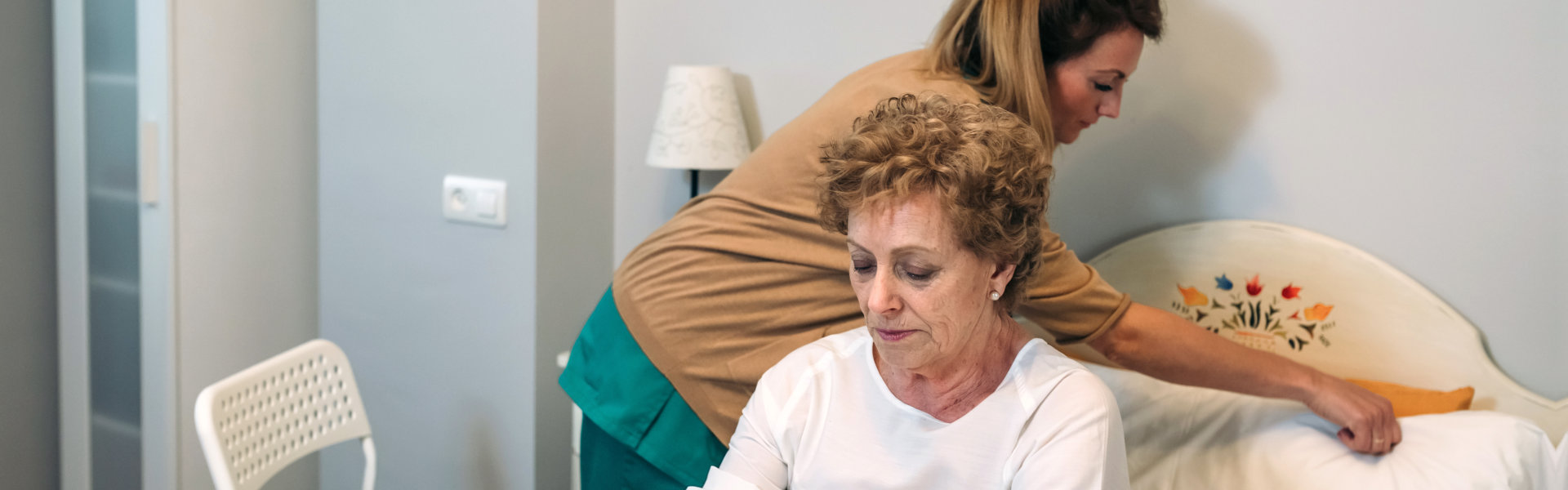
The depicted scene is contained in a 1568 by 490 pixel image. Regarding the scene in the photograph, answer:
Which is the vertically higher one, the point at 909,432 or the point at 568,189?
the point at 568,189

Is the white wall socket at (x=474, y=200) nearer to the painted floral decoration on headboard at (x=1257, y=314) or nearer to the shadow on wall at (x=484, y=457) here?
the shadow on wall at (x=484, y=457)

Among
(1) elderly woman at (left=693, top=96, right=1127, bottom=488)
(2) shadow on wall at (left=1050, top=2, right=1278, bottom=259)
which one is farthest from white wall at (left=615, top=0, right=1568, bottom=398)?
(1) elderly woman at (left=693, top=96, right=1127, bottom=488)

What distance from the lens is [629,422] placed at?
148cm

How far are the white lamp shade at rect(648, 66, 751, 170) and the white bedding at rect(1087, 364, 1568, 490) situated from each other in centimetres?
82

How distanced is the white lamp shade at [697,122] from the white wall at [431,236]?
0.27 meters

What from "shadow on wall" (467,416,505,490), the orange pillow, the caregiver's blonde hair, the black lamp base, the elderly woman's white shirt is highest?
the caregiver's blonde hair

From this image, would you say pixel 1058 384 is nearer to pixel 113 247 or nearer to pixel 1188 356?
pixel 1188 356

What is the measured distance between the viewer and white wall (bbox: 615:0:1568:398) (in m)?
1.54

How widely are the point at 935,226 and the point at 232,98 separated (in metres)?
1.97

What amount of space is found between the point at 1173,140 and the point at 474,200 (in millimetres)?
1345

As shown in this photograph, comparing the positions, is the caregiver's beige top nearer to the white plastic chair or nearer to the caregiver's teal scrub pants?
the caregiver's teal scrub pants

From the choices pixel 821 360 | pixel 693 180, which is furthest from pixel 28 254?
pixel 821 360

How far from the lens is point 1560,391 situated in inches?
60.8

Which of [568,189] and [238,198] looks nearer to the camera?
[568,189]
